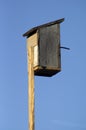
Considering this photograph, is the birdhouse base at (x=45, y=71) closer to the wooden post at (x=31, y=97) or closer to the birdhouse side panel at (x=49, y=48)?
the birdhouse side panel at (x=49, y=48)

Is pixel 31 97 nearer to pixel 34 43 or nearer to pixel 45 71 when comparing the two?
pixel 45 71

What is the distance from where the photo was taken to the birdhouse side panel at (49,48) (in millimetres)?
9375

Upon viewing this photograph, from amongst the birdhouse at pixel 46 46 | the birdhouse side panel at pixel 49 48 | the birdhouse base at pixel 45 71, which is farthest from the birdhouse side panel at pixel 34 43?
the birdhouse base at pixel 45 71

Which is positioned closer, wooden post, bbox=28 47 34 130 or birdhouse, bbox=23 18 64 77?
wooden post, bbox=28 47 34 130

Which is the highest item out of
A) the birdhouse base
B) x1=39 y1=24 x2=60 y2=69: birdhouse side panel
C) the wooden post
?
x1=39 y1=24 x2=60 y2=69: birdhouse side panel

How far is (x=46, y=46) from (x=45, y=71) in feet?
2.06

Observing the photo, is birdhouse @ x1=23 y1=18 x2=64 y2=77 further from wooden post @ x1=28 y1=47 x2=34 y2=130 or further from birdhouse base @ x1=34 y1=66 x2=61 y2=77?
wooden post @ x1=28 y1=47 x2=34 y2=130

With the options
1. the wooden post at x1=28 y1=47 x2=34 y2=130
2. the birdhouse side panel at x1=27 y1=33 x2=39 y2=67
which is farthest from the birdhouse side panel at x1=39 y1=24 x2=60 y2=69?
the wooden post at x1=28 y1=47 x2=34 y2=130

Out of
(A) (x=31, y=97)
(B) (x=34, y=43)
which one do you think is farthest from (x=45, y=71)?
(A) (x=31, y=97)

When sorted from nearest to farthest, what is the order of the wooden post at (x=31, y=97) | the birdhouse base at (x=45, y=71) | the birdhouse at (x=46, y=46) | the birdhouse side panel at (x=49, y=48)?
the wooden post at (x=31, y=97)
the birdhouse base at (x=45, y=71)
the birdhouse at (x=46, y=46)
the birdhouse side panel at (x=49, y=48)

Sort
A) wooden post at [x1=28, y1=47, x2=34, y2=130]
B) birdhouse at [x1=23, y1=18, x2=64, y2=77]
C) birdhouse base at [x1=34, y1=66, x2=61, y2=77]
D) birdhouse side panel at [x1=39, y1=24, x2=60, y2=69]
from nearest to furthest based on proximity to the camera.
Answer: wooden post at [x1=28, y1=47, x2=34, y2=130]
birdhouse base at [x1=34, y1=66, x2=61, y2=77]
birdhouse at [x1=23, y1=18, x2=64, y2=77]
birdhouse side panel at [x1=39, y1=24, x2=60, y2=69]

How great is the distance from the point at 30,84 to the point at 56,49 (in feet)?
4.67

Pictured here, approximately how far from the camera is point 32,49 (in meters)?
9.53

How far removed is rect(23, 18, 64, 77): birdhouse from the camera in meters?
9.27
